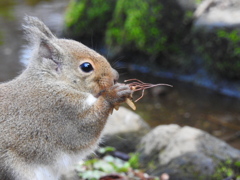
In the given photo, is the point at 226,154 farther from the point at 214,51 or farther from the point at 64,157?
the point at 214,51

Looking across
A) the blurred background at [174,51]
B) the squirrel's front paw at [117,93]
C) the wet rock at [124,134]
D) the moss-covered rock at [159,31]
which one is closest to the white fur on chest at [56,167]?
the squirrel's front paw at [117,93]

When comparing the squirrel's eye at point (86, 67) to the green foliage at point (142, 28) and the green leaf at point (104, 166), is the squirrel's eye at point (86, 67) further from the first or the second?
the green foliage at point (142, 28)

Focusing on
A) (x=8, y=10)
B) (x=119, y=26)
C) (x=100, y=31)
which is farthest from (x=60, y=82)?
(x=8, y=10)

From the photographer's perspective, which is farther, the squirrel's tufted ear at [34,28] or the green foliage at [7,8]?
the green foliage at [7,8]

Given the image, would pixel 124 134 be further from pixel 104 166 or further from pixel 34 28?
pixel 34 28

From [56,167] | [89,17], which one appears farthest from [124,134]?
[89,17]
